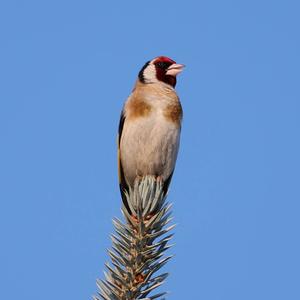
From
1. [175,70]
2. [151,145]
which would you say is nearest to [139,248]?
[151,145]

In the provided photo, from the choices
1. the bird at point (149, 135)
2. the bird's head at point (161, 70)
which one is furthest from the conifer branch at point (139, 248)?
the bird's head at point (161, 70)

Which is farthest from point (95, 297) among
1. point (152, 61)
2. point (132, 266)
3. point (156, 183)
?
point (152, 61)

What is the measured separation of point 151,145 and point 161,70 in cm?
152

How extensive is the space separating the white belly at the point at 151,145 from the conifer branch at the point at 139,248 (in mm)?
2105

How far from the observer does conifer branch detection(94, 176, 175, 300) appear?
2670mm

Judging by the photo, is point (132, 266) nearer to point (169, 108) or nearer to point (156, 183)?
point (156, 183)

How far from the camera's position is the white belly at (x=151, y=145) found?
5.85 m

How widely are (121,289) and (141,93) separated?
3.84m

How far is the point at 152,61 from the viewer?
7.16 meters

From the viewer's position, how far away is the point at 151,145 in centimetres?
588

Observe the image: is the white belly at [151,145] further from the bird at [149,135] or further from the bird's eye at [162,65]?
the bird's eye at [162,65]

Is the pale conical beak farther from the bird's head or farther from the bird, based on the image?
the bird

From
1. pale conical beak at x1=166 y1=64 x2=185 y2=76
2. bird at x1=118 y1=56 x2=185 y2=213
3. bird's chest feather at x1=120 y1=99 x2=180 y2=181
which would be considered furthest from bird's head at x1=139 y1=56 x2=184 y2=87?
bird's chest feather at x1=120 y1=99 x2=180 y2=181

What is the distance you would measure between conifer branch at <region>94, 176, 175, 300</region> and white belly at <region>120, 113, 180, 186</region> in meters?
2.11
